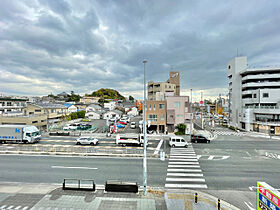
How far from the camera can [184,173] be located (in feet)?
49.3

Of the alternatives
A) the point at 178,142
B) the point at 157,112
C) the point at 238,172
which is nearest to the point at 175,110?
the point at 157,112

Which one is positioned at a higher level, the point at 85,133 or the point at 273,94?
the point at 273,94

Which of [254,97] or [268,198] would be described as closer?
[268,198]

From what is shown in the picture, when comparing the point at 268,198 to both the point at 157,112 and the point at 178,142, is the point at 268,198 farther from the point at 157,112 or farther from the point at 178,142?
the point at 157,112

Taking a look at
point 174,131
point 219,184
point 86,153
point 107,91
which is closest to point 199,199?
point 219,184

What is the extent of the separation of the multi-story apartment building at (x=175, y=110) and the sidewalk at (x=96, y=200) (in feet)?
90.7

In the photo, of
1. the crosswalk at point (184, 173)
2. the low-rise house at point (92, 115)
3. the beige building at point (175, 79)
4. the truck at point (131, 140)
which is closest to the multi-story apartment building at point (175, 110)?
the truck at point (131, 140)

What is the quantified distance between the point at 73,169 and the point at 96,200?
7.27m

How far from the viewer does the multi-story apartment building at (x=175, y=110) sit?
38562mm

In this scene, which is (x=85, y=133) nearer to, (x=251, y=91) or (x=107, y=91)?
(x=251, y=91)

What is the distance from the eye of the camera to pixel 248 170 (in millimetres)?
16078

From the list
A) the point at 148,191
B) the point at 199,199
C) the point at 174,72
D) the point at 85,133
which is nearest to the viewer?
the point at 199,199

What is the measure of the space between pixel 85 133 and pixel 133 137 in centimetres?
1659

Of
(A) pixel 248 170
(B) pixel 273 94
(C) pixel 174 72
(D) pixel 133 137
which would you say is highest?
(C) pixel 174 72
